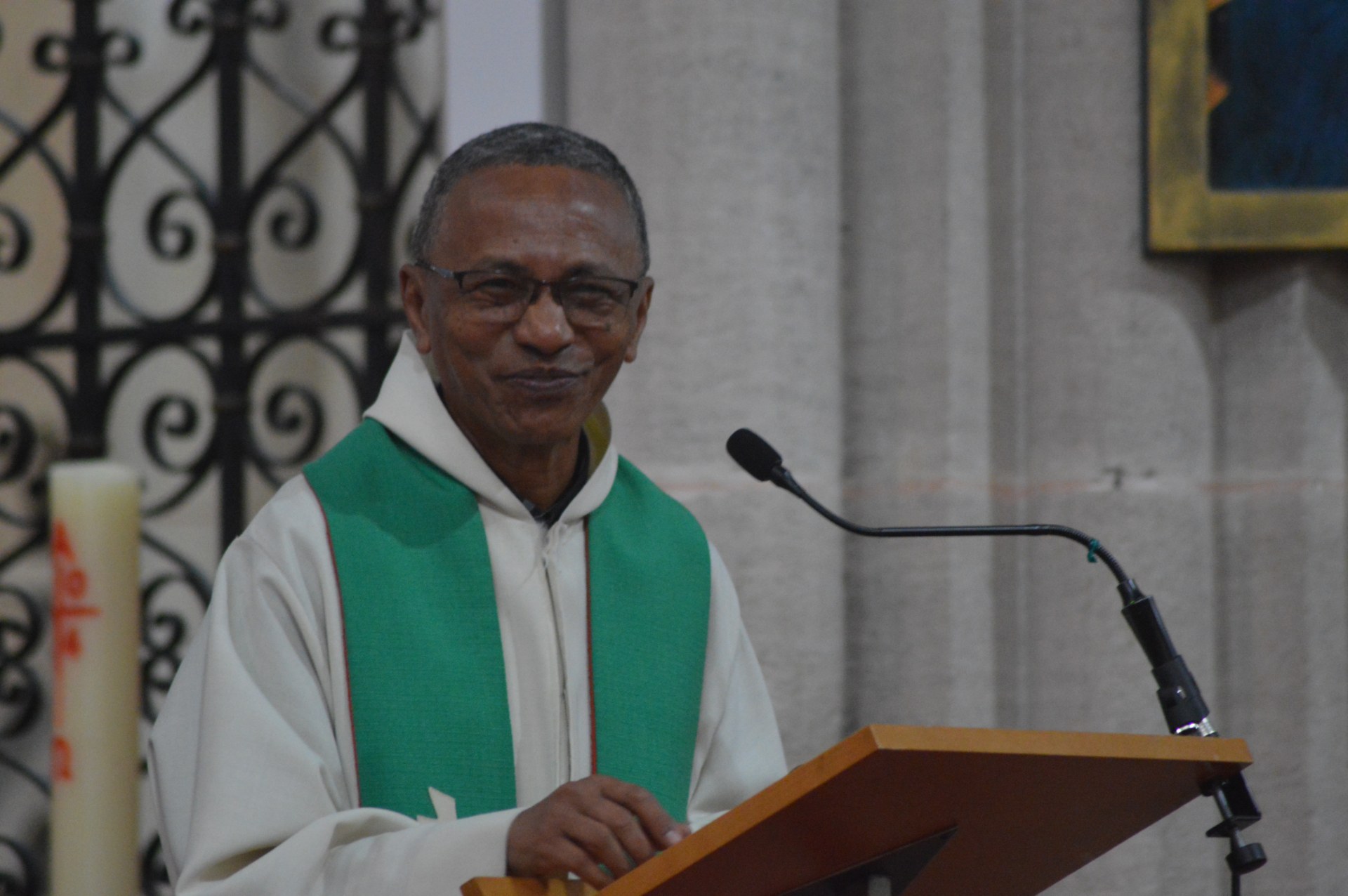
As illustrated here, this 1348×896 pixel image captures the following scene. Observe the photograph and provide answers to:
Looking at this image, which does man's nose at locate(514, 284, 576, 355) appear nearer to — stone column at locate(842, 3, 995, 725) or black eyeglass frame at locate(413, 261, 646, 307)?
black eyeglass frame at locate(413, 261, 646, 307)

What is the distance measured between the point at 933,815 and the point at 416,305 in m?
1.04

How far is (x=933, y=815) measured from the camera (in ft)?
5.14

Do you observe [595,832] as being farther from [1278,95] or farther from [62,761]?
[1278,95]

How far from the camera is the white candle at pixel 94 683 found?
3027 mm

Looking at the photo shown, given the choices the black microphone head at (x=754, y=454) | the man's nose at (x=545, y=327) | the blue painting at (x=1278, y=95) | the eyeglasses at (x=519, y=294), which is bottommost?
the black microphone head at (x=754, y=454)

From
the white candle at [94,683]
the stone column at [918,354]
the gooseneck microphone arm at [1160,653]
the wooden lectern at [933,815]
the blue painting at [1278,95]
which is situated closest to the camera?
the wooden lectern at [933,815]

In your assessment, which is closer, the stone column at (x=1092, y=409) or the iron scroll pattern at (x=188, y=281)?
the stone column at (x=1092, y=409)

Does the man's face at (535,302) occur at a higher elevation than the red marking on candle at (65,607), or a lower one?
higher

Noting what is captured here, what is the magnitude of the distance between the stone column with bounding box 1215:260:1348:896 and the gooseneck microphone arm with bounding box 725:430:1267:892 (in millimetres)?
1369

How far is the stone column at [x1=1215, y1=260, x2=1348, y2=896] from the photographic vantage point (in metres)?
3.24

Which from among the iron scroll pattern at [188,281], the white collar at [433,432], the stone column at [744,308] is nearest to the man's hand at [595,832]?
the white collar at [433,432]

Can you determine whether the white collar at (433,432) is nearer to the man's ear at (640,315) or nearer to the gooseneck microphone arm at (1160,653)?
the man's ear at (640,315)

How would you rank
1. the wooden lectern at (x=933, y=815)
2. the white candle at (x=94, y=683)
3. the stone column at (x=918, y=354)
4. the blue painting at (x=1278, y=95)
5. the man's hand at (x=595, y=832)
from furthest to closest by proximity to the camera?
the stone column at (x=918, y=354), the blue painting at (x=1278, y=95), the white candle at (x=94, y=683), the man's hand at (x=595, y=832), the wooden lectern at (x=933, y=815)

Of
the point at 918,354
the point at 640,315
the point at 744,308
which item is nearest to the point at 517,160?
the point at 640,315
